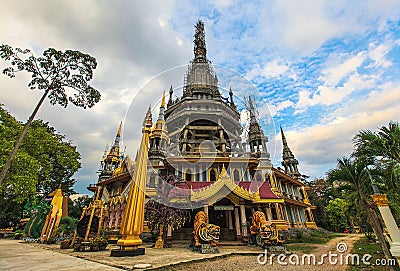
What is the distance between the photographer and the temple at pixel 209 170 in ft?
42.0

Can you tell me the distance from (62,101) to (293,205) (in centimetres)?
2263

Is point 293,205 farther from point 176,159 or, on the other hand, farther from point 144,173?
point 144,173

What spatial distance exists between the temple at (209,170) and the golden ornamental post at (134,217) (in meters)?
3.29

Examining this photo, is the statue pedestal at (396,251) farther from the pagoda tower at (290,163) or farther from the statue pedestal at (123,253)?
→ the pagoda tower at (290,163)

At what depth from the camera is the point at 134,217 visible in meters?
8.12

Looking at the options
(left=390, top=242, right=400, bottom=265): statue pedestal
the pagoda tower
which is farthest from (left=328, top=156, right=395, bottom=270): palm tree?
the pagoda tower

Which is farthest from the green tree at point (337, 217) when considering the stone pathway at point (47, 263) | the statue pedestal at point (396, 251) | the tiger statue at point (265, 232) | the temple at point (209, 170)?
the stone pathway at point (47, 263)

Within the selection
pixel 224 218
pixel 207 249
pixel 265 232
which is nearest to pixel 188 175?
pixel 224 218

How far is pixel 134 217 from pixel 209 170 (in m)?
11.0

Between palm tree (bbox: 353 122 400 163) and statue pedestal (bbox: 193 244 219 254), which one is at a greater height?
palm tree (bbox: 353 122 400 163)

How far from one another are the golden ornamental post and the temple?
10.8 ft

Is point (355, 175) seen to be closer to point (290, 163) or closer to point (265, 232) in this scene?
point (265, 232)

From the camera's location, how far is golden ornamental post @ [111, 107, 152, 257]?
24.9ft

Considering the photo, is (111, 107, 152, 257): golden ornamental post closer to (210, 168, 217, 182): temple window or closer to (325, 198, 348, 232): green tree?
(210, 168, 217, 182): temple window
